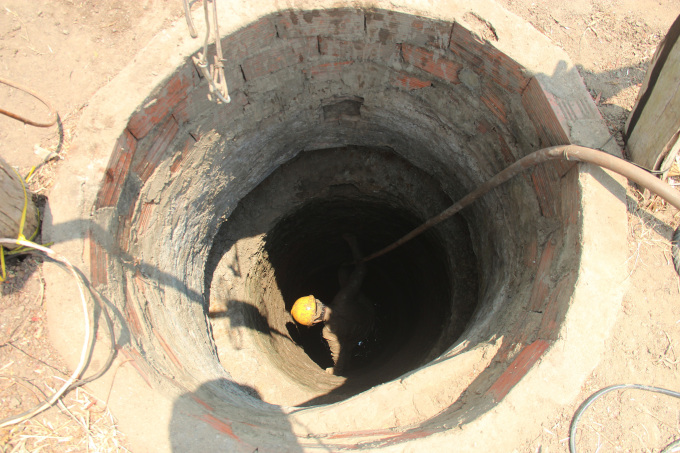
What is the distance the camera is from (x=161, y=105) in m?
2.86

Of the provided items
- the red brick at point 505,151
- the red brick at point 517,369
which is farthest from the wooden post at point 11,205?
the red brick at point 505,151

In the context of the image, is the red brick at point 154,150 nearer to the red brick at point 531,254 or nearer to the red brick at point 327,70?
the red brick at point 327,70

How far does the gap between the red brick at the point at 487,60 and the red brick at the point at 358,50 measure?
0.55m

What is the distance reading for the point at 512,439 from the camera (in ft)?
6.73

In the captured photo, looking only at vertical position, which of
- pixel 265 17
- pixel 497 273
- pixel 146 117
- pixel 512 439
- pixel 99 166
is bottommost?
pixel 512 439

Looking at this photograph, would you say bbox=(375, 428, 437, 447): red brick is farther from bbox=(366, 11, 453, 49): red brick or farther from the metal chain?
bbox=(366, 11, 453, 49): red brick

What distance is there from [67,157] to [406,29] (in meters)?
2.66

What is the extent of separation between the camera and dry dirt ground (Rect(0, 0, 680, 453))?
206 cm

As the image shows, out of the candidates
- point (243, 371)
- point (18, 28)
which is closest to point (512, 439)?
point (243, 371)

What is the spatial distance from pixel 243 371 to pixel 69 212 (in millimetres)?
2422

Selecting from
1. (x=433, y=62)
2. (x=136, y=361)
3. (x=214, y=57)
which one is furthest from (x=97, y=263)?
(x=433, y=62)

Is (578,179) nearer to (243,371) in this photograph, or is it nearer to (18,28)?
(243,371)

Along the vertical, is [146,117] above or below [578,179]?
above

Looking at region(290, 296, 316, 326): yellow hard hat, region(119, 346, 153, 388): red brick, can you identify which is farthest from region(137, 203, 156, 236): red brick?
region(290, 296, 316, 326): yellow hard hat
